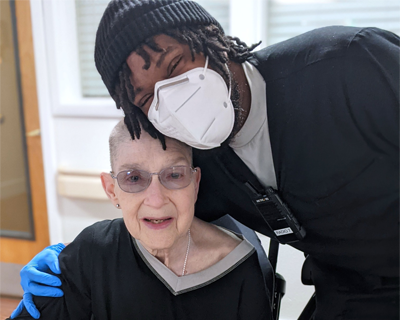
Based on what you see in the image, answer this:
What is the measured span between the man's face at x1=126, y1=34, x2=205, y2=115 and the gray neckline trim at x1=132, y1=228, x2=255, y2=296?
1.88ft

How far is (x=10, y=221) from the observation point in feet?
9.77

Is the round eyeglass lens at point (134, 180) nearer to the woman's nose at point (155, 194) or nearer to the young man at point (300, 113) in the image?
the woman's nose at point (155, 194)

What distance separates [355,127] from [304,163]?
175 millimetres

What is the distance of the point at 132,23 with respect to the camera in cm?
104

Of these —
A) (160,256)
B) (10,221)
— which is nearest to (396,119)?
(160,256)

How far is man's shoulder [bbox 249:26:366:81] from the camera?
1.07 meters

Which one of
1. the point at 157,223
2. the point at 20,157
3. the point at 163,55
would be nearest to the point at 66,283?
the point at 157,223

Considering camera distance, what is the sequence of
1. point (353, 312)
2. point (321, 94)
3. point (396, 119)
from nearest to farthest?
point (396, 119), point (321, 94), point (353, 312)

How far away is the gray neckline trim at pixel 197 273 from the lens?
1.34 m

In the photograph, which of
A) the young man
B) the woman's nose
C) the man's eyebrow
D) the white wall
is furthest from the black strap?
the white wall

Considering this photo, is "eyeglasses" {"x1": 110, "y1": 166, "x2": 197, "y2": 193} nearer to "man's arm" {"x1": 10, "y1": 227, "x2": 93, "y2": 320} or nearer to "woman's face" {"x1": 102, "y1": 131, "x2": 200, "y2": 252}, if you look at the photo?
"woman's face" {"x1": 102, "y1": 131, "x2": 200, "y2": 252}

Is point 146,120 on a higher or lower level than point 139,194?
higher

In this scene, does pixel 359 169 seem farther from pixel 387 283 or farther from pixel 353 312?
pixel 353 312

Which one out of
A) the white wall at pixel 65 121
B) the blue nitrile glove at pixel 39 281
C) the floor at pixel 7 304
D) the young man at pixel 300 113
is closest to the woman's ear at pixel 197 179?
the young man at pixel 300 113
